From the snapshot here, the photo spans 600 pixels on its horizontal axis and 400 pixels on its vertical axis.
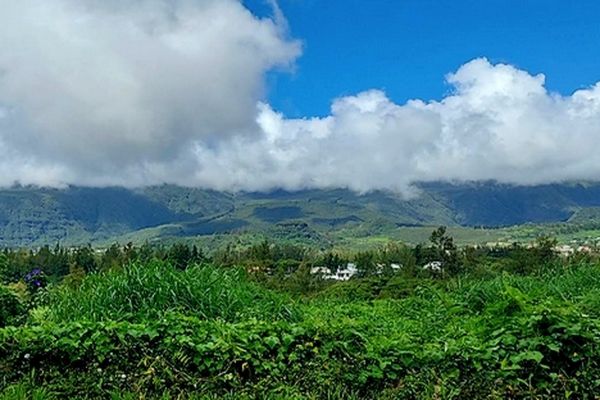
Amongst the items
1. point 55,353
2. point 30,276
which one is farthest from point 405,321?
point 30,276

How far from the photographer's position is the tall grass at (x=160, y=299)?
7.58m

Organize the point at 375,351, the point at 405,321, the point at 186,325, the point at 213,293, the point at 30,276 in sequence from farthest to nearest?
the point at 30,276 < the point at 405,321 < the point at 213,293 < the point at 186,325 < the point at 375,351

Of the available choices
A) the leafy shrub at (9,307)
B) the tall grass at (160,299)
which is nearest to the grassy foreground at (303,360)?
the tall grass at (160,299)

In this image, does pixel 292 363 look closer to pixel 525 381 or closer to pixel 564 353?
pixel 525 381

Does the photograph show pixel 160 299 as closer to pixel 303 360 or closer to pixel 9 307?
pixel 9 307

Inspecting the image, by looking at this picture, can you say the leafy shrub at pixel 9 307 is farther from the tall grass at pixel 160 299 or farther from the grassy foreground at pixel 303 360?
the grassy foreground at pixel 303 360

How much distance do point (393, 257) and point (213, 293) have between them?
76.1 feet

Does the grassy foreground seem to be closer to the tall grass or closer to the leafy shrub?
the tall grass

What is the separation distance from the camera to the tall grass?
24.9 ft

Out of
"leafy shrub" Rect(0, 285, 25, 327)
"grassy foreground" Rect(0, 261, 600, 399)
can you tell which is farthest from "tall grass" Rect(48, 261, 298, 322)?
"grassy foreground" Rect(0, 261, 600, 399)

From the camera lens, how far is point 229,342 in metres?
5.69

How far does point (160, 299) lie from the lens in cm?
783

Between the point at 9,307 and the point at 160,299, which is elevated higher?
the point at 160,299

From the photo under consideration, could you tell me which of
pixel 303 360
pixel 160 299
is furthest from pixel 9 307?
pixel 303 360
